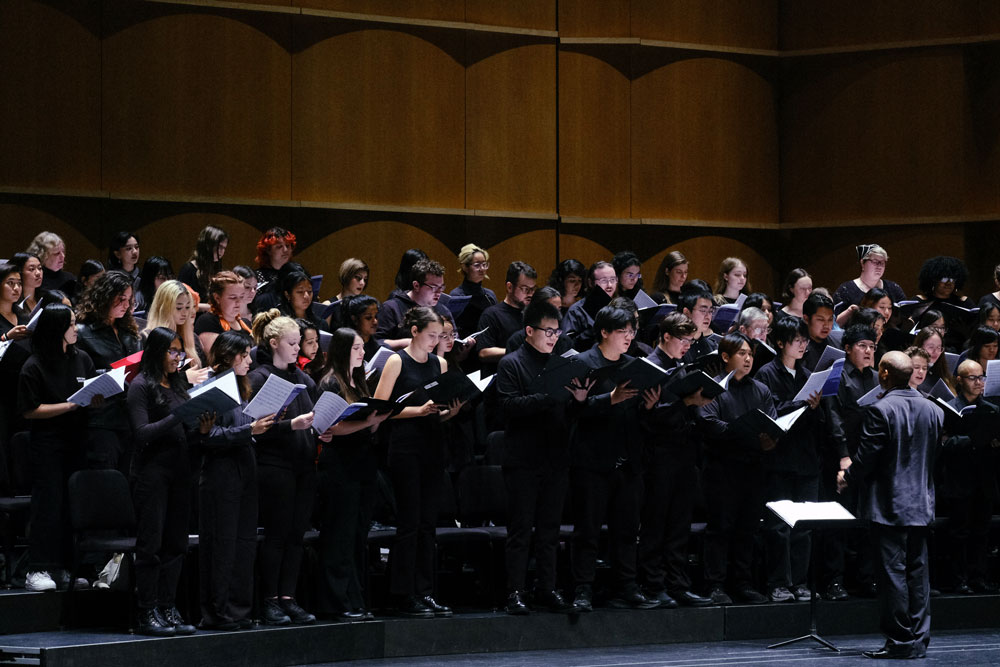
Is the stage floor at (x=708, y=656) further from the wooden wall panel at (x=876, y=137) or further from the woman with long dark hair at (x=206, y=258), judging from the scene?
the wooden wall panel at (x=876, y=137)

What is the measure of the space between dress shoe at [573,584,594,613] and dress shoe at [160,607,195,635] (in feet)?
5.88

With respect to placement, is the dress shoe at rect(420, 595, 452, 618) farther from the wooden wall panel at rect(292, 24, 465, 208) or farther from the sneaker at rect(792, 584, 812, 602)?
the wooden wall panel at rect(292, 24, 465, 208)

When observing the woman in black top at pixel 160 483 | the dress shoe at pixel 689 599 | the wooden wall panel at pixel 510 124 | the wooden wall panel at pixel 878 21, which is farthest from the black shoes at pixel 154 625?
the wooden wall panel at pixel 878 21

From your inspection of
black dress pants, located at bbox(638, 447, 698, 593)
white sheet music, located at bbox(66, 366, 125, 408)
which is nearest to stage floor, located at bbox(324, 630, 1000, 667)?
black dress pants, located at bbox(638, 447, 698, 593)

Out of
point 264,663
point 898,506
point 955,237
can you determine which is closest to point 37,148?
point 264,663

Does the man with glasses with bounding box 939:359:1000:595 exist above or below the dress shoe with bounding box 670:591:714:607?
above

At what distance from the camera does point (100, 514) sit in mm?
5434

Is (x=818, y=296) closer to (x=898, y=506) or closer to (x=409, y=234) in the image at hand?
(x=898, y=506)

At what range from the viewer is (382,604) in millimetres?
6336

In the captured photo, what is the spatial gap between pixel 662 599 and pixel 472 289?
207 cm

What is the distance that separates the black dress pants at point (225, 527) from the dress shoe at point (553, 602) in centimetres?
146

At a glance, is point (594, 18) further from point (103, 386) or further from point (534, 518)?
point (103, 386)

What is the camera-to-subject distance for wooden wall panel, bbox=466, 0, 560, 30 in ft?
31.6

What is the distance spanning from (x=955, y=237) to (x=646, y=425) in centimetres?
433
